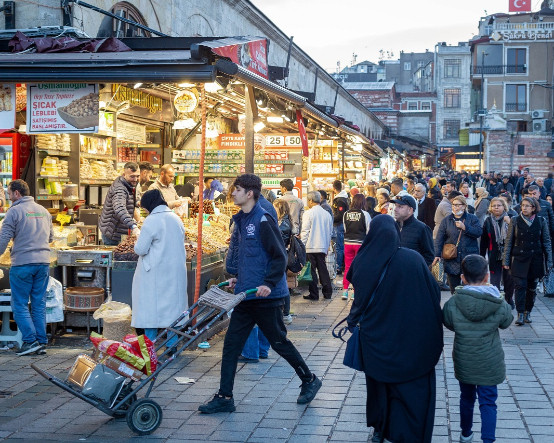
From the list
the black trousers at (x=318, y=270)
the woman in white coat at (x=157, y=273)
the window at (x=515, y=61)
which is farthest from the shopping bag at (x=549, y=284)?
the window at (x=515, y=61)

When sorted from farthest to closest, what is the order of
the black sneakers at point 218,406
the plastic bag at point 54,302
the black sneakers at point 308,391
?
the plastic bag at point 54,302, the black sneakers at point 308,391, the black sneakers at point 218,406

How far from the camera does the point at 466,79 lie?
337ft

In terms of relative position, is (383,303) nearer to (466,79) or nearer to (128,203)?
(128,203)

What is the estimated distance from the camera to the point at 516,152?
6556 cm

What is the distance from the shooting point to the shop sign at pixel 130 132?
14.8 metres

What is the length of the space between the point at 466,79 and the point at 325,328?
9708 centimetres

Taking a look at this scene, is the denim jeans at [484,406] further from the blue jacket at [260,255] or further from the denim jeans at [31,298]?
the denim jeans at [31,298]

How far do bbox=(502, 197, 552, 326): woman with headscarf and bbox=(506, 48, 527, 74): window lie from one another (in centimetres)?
6161

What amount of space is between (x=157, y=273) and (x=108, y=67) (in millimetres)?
2727

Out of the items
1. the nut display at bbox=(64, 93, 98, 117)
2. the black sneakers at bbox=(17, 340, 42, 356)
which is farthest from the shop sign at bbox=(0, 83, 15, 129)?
the black sneakers at bbox=(17, 340, 42, 356)

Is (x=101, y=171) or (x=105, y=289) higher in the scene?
(x=101, y=171)

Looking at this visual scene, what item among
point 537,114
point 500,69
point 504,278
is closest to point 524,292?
point 504,278

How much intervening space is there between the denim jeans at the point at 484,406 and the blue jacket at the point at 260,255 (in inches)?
72.3

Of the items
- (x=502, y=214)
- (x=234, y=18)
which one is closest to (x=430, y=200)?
(x=502, y=214)
